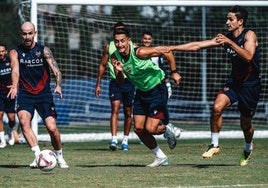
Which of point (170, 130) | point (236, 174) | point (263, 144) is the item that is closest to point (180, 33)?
point (263, 144)

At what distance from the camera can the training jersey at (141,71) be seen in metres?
13.8

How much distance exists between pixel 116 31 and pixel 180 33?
15385 mm

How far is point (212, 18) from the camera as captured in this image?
3117 cm

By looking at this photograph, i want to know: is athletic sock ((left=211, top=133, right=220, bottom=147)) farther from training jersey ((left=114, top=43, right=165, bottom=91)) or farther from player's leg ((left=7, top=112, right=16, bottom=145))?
player's leg ((left=7, top=112, right=16, bottom=145))

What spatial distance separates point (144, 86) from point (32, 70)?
5.76 ft

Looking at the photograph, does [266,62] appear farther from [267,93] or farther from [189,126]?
[189,126]

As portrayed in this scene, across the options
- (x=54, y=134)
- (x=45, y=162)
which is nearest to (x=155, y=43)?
(x=54, y=134)

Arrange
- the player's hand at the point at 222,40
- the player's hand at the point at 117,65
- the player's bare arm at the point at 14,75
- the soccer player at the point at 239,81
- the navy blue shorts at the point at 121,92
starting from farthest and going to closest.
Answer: the navy blue shorts at the point at 121,92 → the soccer player at the point at 239,81 → the player's bare arm at the point at 14,75 → the player's hand at the point at 117,65 → the player's hand at the point at 222,40

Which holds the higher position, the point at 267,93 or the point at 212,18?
the point at 212,18

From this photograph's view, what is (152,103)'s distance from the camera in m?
14.1

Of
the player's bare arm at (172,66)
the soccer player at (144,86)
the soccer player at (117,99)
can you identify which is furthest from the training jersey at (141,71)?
the soccer player at (117,99)

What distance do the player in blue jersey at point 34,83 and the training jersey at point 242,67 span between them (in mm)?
2674

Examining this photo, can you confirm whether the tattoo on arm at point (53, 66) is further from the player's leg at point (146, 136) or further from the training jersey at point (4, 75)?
the training jersey at point (4, 75)

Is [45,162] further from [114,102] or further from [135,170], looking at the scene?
[114,102]
